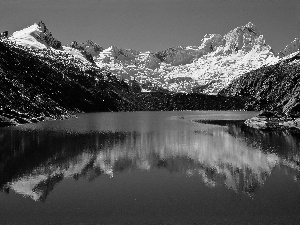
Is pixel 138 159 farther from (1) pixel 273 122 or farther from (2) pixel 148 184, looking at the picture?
(1) pixel 273 122

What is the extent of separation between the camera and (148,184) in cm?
5234

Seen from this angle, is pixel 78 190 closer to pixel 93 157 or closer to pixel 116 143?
pixel 93 157

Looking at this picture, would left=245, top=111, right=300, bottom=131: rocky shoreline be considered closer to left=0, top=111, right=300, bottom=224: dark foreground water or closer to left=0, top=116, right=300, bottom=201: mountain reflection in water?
left=0, top=116, right=300, bottom=201: mountain reflection in water

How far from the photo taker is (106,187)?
5053 centimetres

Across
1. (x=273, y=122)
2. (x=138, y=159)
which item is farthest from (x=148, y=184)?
(x=273, y=122)

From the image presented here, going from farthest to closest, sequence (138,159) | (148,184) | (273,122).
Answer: (273,122), (138,159), (148,184)

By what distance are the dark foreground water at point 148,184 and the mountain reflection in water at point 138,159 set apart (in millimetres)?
167

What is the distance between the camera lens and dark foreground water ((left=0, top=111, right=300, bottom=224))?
38094 mm

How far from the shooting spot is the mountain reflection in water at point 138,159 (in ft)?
176

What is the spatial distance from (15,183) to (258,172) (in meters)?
41.8

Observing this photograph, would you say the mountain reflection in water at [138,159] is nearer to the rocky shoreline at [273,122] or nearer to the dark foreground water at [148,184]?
the dark foreground water at [148,184]

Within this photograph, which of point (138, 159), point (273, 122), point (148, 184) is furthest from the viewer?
point (273, 122)

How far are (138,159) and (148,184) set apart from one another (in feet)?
68.5

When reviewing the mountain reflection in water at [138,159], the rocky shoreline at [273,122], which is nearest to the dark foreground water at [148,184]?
the mountain reflection in water at [138,159]
